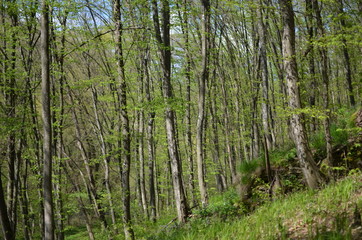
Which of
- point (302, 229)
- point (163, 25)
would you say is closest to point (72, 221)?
point (163, 25)

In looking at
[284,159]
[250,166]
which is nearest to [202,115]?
[250,166]

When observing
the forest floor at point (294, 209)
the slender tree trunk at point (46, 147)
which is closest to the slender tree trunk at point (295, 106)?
the forest floor at point (294, 209)

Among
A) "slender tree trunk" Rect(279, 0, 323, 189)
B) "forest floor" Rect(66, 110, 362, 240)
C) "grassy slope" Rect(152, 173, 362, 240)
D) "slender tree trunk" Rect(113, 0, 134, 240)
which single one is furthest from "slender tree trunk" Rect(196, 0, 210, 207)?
"grassy slope" Rect(152, 173, 362, 240)

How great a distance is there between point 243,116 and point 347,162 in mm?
10580

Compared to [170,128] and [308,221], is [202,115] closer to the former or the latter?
[170,128]

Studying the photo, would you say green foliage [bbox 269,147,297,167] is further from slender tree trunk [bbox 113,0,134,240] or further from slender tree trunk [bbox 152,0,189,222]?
slender tree trunk [bbox 113,0,134,240]

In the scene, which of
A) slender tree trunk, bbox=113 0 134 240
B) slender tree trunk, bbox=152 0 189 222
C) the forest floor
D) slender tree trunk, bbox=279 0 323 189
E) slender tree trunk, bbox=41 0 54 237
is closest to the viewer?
the forest floor

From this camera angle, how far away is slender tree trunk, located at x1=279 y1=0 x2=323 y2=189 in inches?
268

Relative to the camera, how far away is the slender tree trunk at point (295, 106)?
6.80 metres

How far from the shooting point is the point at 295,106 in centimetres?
688

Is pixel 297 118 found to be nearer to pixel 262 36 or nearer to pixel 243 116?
pixel 262 36

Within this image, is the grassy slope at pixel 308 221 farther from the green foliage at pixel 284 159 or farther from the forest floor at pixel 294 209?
the green foliage at pixel 284 159

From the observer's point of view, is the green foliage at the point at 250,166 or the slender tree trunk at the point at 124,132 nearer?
the slender tree trunk at the point at 124,132

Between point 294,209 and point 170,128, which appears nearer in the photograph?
point 294,209
